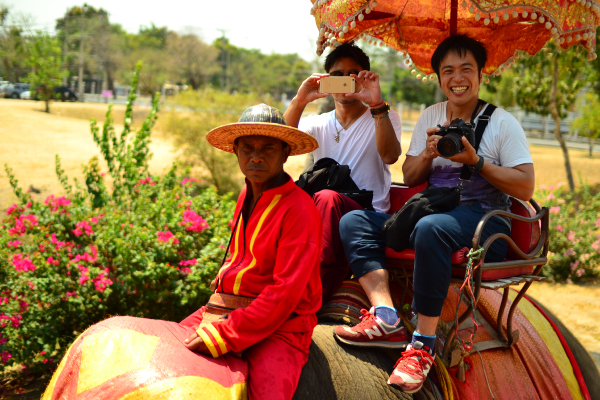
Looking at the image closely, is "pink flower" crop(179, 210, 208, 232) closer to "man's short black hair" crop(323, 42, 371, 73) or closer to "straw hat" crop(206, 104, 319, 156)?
"man's short black hair" crop(323, 42, 371, 73)

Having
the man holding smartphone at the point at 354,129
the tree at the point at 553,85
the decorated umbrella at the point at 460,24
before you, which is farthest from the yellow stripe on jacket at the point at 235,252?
Answer: the tree at the point at 553,85

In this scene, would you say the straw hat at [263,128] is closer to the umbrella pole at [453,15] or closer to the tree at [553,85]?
the umbrella pole at [453,15]

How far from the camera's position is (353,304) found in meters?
2.67

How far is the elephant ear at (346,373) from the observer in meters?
2.15

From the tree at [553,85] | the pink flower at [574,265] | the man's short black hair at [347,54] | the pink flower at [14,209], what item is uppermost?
the tree at [553,85]

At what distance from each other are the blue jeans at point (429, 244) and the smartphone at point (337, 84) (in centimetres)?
78

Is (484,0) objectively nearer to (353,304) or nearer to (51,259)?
(353,304)

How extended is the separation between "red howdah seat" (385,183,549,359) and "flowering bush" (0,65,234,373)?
2.38 m

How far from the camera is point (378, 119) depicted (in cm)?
307

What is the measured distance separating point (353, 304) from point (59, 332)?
2.95m

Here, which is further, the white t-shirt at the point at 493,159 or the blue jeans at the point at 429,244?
the white t-shirt at the point at 493,159

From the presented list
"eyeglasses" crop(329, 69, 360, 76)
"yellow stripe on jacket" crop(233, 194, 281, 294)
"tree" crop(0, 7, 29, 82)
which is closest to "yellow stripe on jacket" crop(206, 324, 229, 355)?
"yellow stripe on jacket" crop(233, 194, 281, 294)

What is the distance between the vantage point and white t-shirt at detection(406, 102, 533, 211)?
2.77m

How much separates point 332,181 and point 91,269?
8.00 ft
